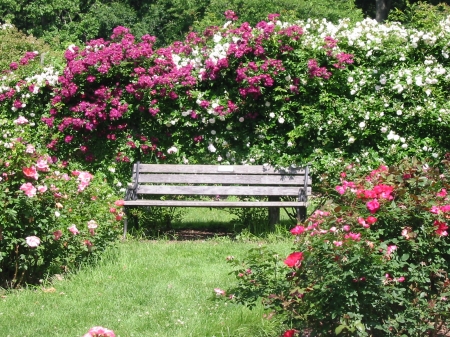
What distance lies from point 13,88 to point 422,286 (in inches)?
274

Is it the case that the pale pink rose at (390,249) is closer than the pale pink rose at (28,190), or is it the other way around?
the pale pink rose at (390,249)

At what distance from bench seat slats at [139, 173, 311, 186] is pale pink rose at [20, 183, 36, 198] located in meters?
3.11

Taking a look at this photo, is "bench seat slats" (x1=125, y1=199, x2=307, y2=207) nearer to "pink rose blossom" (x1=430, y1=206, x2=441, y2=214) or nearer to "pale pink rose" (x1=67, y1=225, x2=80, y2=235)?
"pale pink rose" (x1=67, y1=225, x2=80, y2=235)

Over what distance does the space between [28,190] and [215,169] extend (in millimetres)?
3389

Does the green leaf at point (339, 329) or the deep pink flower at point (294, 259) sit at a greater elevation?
the deep pink flower at point (294, 259)

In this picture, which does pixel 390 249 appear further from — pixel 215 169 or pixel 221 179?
pixel 215 169

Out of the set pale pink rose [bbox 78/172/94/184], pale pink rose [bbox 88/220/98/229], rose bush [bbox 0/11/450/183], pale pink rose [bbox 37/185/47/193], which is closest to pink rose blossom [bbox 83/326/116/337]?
pale pink rose [bbox 37/185/47/193]

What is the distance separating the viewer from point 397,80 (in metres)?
7.93

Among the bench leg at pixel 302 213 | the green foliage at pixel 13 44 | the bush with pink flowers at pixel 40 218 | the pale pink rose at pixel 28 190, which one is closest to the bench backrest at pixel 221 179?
the bench leg at pixel 302 213

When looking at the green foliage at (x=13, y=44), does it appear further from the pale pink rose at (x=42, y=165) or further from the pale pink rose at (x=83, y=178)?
the pale pink rose at (x=42, y=165)

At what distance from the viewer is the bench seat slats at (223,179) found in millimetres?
7824

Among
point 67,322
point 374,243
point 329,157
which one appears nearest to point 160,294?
point 67,322

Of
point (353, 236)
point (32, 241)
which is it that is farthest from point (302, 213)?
point (353, 236)

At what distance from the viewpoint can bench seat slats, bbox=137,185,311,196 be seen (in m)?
7.70
